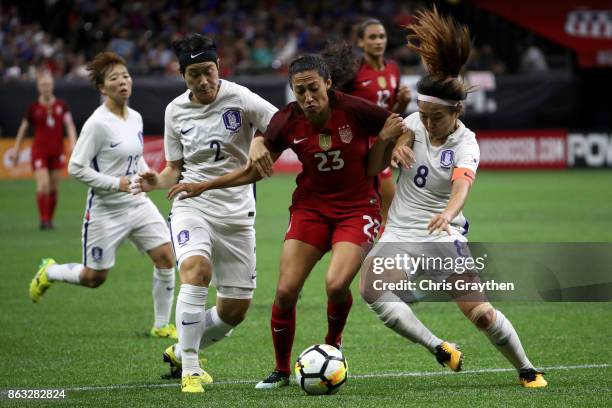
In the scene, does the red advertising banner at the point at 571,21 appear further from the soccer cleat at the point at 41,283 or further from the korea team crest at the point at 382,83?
the soccer cleat at the point at 41,283

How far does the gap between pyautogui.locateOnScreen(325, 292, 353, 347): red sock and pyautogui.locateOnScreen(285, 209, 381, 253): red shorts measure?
46 centimetres

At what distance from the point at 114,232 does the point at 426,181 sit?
3.37m

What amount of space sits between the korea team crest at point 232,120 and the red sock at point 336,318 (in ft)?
4.30

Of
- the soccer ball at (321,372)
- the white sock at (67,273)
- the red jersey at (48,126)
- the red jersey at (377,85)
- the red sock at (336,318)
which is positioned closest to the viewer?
the soccer ball at (321,372)

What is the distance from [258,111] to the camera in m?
7.33

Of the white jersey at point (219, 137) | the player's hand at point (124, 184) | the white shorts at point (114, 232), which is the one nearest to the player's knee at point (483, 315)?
the white jersey at point (219, 137)

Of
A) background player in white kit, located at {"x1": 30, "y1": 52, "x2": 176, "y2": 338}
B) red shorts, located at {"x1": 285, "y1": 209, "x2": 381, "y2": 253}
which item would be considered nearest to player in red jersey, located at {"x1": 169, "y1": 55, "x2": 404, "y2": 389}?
red shorts, located at {"x1": 285, "y1": 209, "x2": 381, "y2": 253}

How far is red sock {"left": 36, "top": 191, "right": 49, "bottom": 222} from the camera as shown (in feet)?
54.9

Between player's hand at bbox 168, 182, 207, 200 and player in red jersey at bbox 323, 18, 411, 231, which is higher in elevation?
player in red jersey at bbox 323, 18, 411, 231

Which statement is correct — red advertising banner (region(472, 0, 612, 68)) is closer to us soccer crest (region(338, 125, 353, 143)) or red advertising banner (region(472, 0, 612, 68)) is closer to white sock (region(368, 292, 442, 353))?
us soccer crest (region(338, 125, 353, 143))

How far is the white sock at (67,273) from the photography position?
958cm

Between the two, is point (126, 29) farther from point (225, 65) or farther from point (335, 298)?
point (335, 298)

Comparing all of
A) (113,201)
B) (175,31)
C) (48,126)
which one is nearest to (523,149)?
(175,31)

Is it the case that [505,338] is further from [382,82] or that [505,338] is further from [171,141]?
[382,82]
